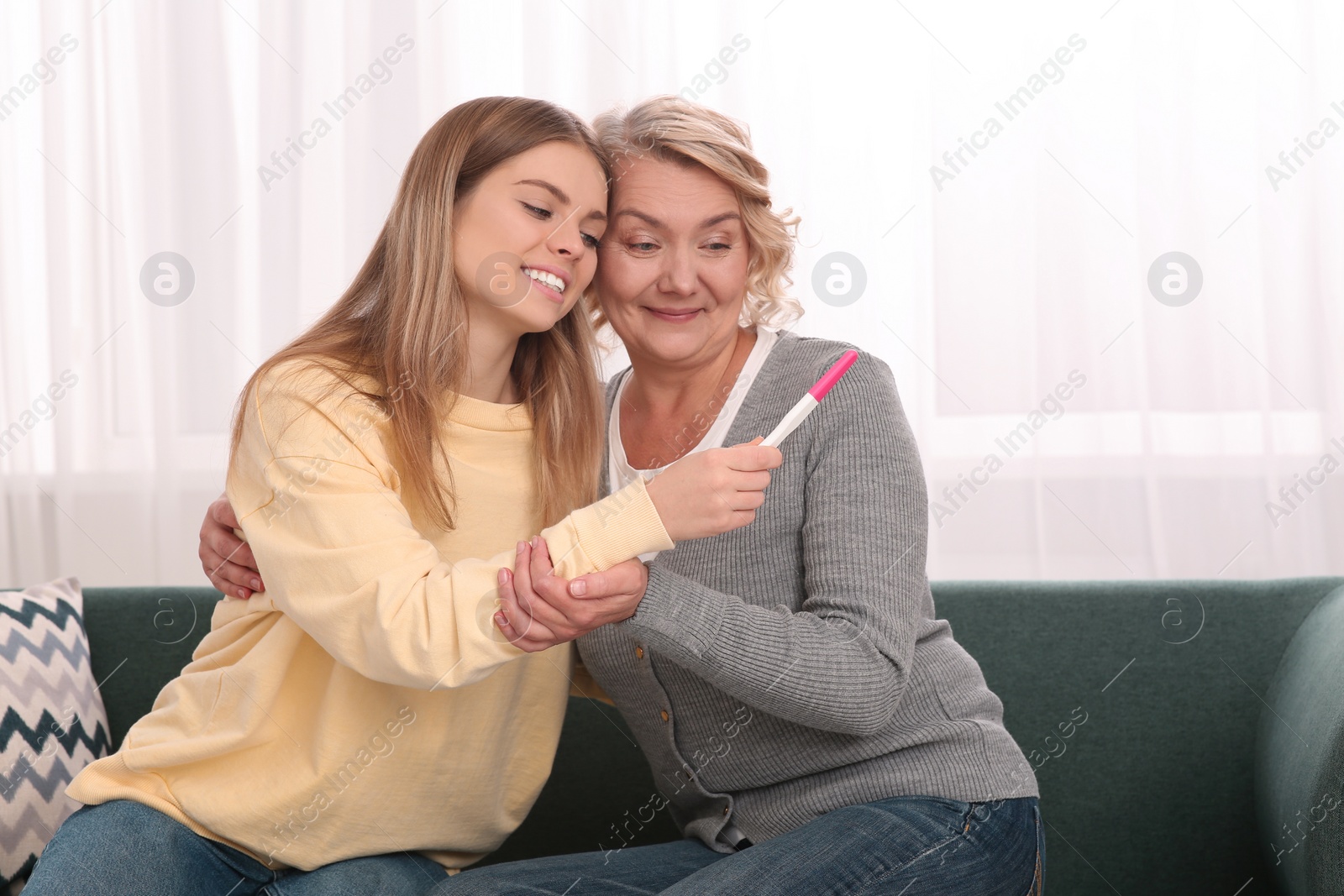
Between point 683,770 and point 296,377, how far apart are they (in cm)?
61

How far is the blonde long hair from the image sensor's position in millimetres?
1155

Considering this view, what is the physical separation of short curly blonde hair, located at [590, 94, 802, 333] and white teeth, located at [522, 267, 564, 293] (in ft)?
0.65

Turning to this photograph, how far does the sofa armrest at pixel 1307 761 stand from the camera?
1.15 metres

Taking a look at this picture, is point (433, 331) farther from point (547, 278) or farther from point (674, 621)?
point (674, 621)

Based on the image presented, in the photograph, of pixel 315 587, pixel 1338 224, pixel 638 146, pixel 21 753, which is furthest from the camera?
pixel 1338 224

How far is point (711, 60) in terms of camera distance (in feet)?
6.98

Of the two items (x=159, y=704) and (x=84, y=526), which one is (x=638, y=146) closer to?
(x=159, y=704)

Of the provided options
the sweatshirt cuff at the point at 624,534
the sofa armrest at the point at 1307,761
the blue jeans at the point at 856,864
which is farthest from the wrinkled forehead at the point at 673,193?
the sofa armrest at the point at 1307,761

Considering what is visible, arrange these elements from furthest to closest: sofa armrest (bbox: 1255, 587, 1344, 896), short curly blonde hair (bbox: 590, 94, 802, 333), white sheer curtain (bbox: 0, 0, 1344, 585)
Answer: white sheer curtain (bbox: 0, 0, 1344, 585) → short curly blonde hair (bbox: 590, 94, 802, 333) → sofa armrest (bbox: 1255, 587, 1344, 896)

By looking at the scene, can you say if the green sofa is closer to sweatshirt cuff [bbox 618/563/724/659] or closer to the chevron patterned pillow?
the chevron patterned pillow

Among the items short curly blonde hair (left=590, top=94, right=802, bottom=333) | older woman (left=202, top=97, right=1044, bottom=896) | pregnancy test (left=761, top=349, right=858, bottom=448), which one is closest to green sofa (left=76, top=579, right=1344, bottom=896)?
older woman (left=202, top=97, right=1044, bottom=896)

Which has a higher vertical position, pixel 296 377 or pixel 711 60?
pixel 711 60

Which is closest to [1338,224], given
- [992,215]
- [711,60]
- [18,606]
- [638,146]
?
[992,215]

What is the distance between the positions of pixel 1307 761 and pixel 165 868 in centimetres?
124
